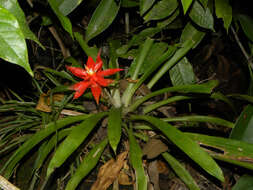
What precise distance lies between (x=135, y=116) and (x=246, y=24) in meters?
0.77

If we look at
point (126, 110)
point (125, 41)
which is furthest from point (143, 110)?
point (125, 41)

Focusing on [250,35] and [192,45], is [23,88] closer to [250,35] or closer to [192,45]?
[192,45]

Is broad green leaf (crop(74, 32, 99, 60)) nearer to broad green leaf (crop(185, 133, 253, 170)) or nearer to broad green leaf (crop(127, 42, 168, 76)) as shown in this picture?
broad green leaf (crop(127, 42, 168, 76))

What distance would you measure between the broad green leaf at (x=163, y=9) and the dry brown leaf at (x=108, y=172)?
0.68 m

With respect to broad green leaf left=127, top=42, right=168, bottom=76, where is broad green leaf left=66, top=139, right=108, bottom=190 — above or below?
below

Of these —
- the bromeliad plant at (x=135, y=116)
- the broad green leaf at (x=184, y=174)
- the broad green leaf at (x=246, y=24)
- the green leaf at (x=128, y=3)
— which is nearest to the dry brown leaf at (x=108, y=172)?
the bromeliad plant at (x=135, y=116)

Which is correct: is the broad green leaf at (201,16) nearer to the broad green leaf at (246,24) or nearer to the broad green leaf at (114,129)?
the broad green leaf at (246,24)

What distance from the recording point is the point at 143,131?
1.33 m

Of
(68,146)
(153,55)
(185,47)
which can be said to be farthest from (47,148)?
(185,47)

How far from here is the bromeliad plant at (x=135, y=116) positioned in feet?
3.04

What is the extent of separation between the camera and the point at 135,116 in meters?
1.22

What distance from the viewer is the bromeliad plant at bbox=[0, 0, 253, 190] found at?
93 centimetres

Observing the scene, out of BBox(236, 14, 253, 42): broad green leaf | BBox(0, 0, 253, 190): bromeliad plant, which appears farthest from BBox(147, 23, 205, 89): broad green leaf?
BBox(236, 14, 253, 42): broad green leaf

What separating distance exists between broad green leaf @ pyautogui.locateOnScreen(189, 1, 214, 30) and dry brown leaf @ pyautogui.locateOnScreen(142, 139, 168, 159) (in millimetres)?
584
